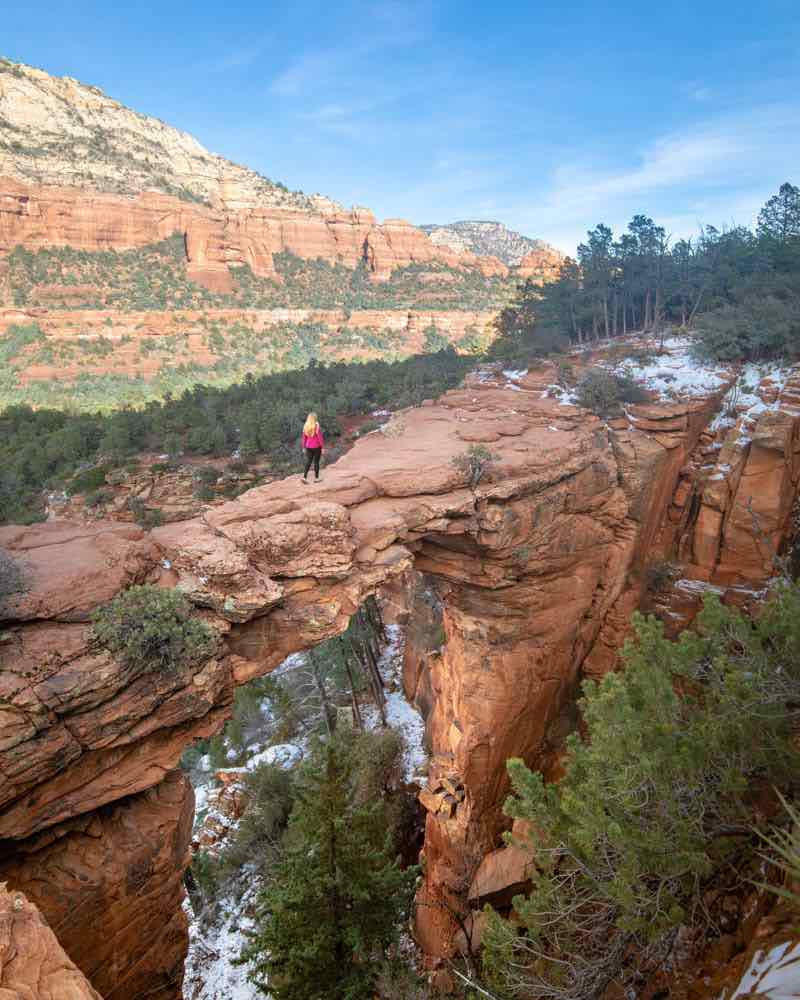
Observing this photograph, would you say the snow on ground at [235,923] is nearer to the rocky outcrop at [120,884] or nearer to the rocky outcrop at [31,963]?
the rocky outcrop at [120,884]

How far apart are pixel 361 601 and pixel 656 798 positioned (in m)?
4.88

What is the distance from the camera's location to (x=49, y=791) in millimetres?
6000

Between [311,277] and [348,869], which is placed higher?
[311,277]

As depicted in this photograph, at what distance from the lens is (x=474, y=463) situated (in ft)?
34.3

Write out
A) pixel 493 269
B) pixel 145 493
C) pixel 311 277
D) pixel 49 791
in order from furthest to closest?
pixel 493 269
pixel 311 277
pixel 145 493
pixel 49 791

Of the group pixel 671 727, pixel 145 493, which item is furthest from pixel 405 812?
pixel 145 493

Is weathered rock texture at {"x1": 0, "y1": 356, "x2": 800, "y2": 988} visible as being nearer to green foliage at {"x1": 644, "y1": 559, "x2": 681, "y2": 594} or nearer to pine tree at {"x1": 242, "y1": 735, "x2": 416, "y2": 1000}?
green foliage at {"x1": 644, "y1": 559, "x2": 681, "y2": 594}

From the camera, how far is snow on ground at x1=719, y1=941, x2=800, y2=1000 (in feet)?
8.38

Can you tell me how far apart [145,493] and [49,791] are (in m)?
10.2

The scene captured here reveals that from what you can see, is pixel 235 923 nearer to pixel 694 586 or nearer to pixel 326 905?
pixel 326 905

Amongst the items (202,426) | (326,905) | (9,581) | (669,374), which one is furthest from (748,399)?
(9,581)

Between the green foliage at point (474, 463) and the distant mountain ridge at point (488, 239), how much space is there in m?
101

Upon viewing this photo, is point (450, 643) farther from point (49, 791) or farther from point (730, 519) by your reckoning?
point (49, 791)

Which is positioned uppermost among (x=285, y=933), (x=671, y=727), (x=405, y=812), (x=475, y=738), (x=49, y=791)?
(x=671, y=727)
